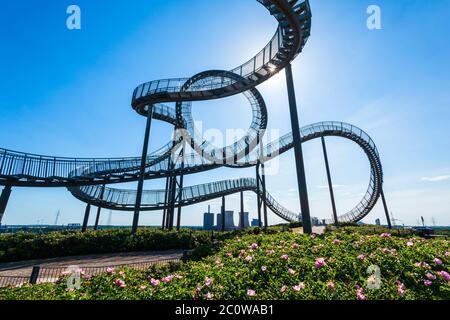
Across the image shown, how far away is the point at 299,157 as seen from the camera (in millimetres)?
10641

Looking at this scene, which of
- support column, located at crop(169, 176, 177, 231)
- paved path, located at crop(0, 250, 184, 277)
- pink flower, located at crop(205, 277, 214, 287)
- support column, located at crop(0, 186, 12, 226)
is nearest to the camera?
pink flower, located at crop(205, 277, 214, 287)

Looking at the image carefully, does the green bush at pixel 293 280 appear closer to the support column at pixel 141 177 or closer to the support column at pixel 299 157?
the support column at pixel 299 157

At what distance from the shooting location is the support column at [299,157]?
9.83 meters

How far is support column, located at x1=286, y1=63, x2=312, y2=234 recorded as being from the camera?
32.2ft

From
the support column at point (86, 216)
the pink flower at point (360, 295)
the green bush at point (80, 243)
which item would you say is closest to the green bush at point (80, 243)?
the green bush at point (80, 243)

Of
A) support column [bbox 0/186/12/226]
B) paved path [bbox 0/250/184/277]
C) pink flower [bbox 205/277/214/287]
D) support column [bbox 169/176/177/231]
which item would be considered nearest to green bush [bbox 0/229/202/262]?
paved path [bbox 0/250/184/277]

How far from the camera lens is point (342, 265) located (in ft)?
13.7

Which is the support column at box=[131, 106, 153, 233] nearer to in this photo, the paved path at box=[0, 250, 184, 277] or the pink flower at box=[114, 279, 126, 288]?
the paved path at box=[0, 250, 184, 277]

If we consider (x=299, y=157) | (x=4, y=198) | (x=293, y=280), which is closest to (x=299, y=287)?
(x=293, y=280)

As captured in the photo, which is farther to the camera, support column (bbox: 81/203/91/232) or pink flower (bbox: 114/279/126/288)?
support column (bbox: 81/203/91/232)

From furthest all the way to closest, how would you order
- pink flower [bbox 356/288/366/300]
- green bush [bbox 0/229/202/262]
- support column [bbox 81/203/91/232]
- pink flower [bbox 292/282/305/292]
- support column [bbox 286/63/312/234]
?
1. support column [bbox 81/203/91/232]
2. green bush [bbox 0/229/202/262]
3. support column [bbox 286/63/312/234]
4. pink flower [bbox 292/282/305/292]
5. pink flower [bbox 356/288/366/300]
